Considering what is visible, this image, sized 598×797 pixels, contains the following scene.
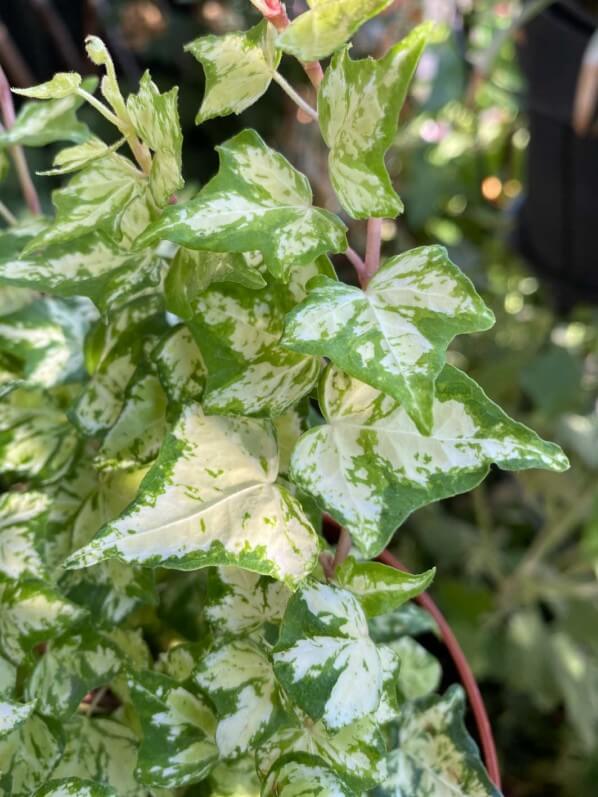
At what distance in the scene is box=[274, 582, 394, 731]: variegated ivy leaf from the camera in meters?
0.29

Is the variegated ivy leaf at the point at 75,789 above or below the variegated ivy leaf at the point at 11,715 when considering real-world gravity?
below

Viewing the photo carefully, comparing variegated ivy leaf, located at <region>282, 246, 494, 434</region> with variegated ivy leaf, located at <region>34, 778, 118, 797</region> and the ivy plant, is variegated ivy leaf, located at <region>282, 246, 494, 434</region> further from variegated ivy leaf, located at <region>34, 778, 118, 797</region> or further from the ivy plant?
variegated ivy leaf, located at <region>34, 778, 118, 797</region>

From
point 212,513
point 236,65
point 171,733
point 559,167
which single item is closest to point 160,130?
point 236,65

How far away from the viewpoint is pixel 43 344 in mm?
427

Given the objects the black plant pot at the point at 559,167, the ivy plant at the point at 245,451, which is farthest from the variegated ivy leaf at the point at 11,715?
the black plant pot at the point at 559,167

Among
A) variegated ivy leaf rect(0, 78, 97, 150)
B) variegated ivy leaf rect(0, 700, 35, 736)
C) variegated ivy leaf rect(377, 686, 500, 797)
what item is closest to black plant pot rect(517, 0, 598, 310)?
variegated ivy leaf rect(0, 78, 97, 150)

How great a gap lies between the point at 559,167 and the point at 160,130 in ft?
2.84

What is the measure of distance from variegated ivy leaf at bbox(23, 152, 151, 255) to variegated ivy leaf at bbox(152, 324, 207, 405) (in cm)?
5

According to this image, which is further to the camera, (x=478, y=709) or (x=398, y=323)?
(x=478, y=709)

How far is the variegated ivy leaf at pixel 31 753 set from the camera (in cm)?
35

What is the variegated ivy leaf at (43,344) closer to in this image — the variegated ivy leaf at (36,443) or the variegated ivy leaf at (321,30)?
the variegated ivy leaf at (36,443)

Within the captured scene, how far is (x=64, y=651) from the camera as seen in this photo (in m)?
0.36

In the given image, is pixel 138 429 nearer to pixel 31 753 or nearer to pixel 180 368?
pixel 180 368

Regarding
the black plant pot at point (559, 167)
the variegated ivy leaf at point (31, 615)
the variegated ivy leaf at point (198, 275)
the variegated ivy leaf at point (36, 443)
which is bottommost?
the black plant pot at point (559, 167)
